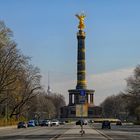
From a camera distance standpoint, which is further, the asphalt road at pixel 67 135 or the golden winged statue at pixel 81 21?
the golden winged statue at pixel 81 21

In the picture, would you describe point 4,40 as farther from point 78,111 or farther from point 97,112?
point 97,112

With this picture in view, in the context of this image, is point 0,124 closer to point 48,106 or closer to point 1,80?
point 1,80

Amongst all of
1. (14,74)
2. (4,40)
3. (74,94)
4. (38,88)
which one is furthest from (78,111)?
(74,94)

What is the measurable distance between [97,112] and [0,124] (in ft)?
285

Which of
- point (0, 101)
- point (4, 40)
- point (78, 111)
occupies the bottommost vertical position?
point (78, 111)

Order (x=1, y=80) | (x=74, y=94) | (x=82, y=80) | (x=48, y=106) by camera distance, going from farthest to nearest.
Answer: (x=48, y=106)
(x=74, y=94)
(x=82, y=80)
(x=1, y=80)

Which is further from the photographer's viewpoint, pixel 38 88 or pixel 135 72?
pixel 135 72

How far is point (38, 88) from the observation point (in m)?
109

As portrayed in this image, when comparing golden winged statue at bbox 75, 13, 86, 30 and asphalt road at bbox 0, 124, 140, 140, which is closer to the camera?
asphalt road at bbox 0, 124, 140, 140

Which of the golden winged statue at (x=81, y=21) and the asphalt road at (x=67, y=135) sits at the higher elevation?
the golden winged statue at (x=81, y=21)

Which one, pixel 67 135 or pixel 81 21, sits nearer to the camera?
pixel 67 135

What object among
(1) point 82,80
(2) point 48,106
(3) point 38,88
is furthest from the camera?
(2) point 48,106

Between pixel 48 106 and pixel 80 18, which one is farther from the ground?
pixel 80 18

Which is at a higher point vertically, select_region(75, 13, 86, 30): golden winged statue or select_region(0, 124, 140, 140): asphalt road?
select_region(75, 13, 86, 30): golden winged statue
